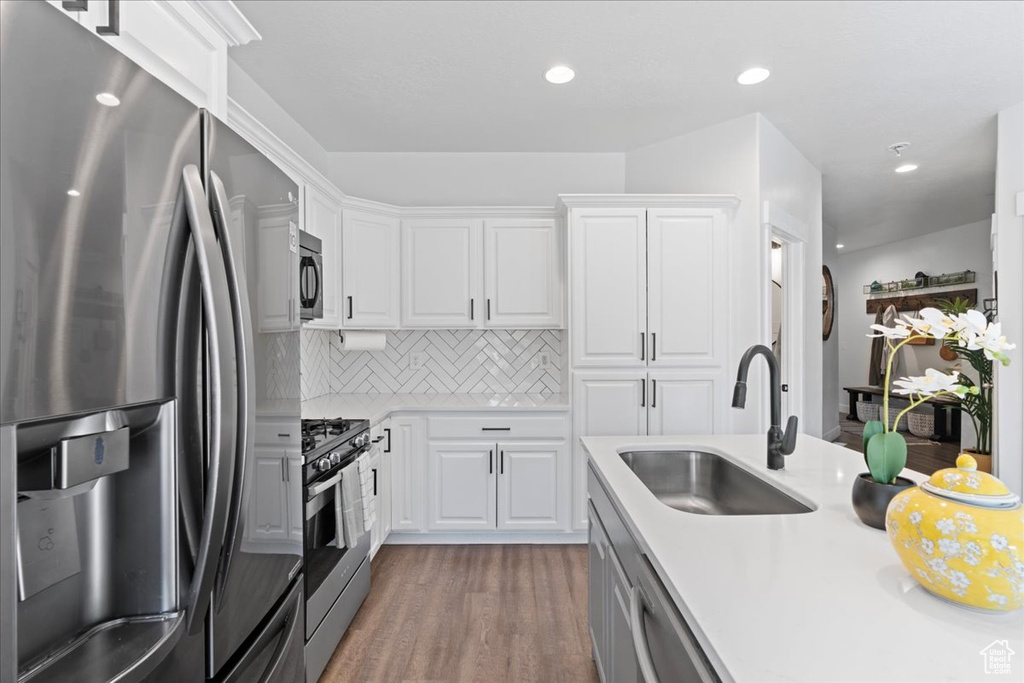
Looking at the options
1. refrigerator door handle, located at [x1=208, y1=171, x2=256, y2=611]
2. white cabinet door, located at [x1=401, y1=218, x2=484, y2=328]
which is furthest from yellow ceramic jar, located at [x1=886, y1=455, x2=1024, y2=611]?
white cabinet door, located at [x1=401, y1=218, x2=484, y2=328]

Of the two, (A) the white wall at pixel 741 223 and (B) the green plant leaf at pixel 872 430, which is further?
(A) the white wall at pixel 741 223

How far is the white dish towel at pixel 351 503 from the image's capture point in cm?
235

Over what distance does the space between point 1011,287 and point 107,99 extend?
4542 millimetres

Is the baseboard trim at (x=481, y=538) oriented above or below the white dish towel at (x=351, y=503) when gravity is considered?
below

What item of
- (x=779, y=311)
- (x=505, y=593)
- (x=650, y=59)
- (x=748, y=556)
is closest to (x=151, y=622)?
(x=748, y=556)

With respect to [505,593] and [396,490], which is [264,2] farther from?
[505,593]

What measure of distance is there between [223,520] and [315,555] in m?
1.31

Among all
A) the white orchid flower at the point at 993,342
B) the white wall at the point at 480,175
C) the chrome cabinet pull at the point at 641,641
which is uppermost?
the white wall at the point at 480,175

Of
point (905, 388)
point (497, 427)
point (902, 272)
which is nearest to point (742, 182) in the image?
point (497, 427)

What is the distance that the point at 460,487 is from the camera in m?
3.47

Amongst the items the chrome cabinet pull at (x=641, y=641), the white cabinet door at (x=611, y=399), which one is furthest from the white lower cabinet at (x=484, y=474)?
the chrome cabinet pull at (x=641, y=641)

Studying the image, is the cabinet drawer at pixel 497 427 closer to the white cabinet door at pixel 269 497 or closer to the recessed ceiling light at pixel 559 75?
the recessed ceiling light at pixel 559 75

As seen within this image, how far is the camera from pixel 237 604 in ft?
3.63

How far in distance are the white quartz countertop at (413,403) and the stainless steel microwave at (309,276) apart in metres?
0.69
